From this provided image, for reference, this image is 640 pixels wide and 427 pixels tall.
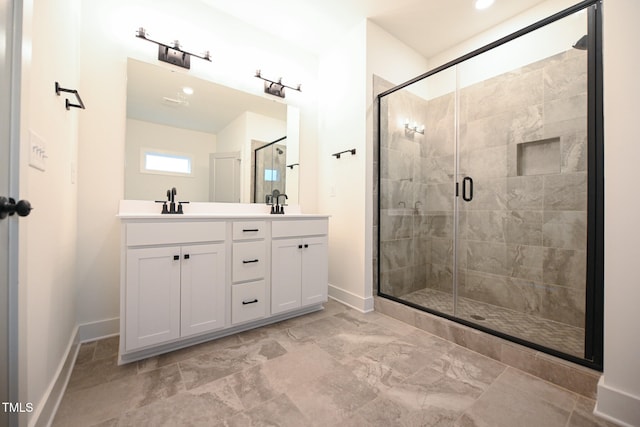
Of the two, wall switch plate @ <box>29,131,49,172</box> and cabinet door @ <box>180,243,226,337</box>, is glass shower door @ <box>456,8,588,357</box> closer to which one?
cabinet door @ <box>180,243,226,337</box>

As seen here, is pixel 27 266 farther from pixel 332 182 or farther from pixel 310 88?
pixel 310 88

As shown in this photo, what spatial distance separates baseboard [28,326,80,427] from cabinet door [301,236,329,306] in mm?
1415

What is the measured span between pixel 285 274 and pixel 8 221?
1.50m

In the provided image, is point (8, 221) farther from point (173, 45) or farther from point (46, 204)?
point (173, 45)

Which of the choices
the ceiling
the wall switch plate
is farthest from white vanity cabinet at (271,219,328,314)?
the ceiling

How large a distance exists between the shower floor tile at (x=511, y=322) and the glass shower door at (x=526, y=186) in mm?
11

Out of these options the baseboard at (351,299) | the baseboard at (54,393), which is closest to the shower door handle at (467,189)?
the baseboard at (351,299)

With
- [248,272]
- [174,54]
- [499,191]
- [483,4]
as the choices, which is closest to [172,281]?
[248,272]

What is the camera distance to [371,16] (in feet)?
7.64

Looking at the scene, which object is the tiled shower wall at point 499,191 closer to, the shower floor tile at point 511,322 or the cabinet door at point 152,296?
the shower floor tile at point 511,322

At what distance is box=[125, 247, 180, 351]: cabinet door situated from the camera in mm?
1424

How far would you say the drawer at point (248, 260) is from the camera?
1.79 metres

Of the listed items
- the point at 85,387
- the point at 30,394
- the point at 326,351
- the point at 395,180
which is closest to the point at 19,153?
the point at 30,394

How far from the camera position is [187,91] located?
6.91ft
